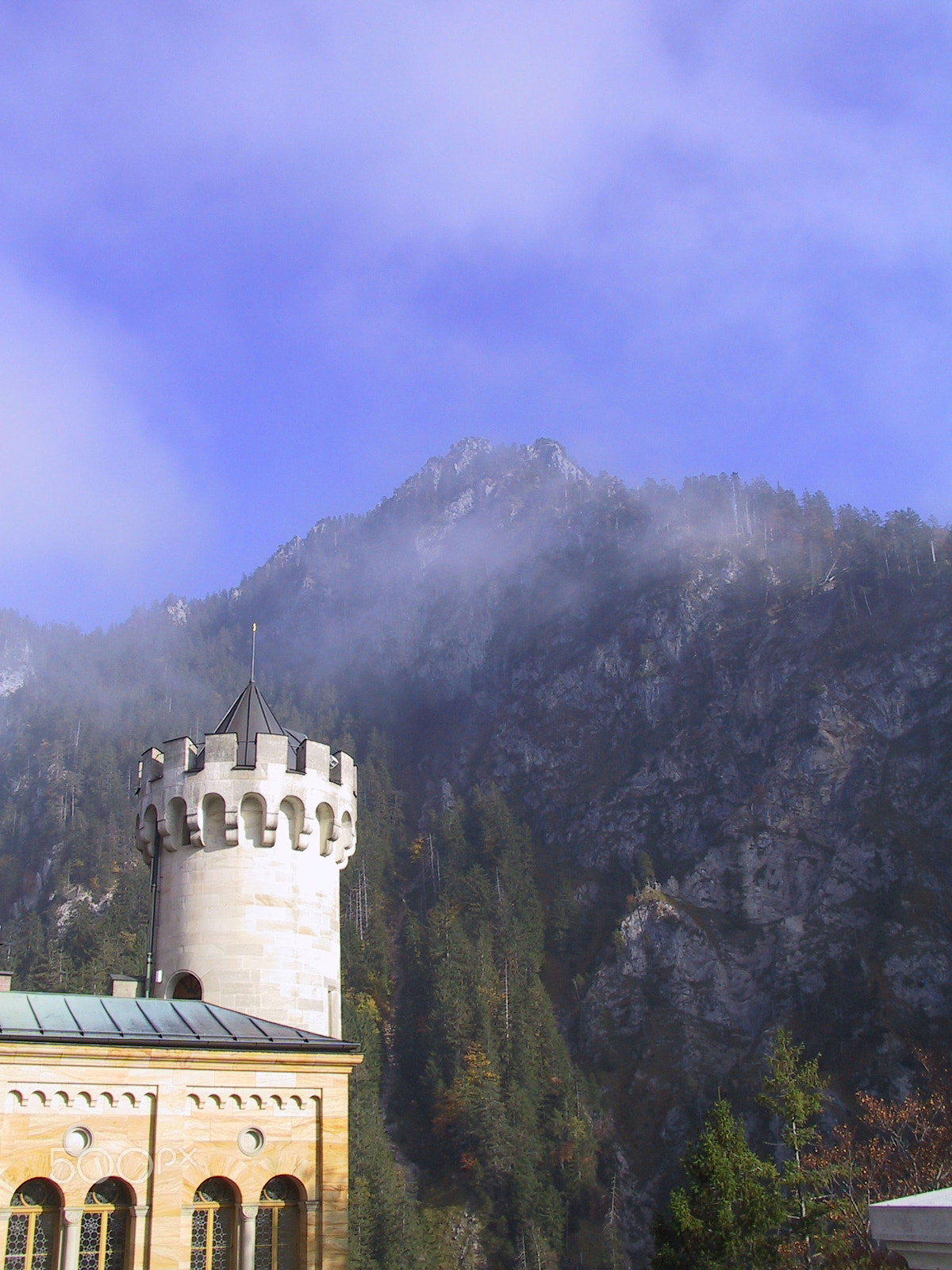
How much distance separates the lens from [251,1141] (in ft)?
65.0

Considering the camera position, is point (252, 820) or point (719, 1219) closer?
point (252, 820)

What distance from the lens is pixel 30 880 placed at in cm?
13288

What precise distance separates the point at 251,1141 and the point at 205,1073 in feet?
4.79

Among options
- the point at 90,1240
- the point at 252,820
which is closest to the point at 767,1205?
the point at 252,820

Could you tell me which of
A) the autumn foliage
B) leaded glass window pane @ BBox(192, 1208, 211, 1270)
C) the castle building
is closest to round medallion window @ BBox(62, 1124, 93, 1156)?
the castle building

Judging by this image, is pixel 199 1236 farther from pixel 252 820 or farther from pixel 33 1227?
pixel 252 820

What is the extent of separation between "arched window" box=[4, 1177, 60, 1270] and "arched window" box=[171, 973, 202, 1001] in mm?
5523

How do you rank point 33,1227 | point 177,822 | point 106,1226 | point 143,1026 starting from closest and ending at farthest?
point 33,1227 → point 106,1226 → point 143,1026 → point 177,822

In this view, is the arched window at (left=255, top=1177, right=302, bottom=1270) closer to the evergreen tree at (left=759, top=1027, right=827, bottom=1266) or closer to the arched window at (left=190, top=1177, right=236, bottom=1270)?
the arched window at (left=190, top=1177, right=236, bottom=1270)

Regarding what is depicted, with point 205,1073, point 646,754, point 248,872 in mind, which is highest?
point 646,754

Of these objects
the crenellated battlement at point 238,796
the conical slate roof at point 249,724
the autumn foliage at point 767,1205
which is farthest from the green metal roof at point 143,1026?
the autumn foliage at point 767,1205

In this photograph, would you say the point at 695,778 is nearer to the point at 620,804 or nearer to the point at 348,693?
the point at 620,804

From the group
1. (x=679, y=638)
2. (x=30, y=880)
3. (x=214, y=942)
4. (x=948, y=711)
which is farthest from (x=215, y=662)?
(x=214, y=942)

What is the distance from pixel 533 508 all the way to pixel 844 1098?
414 ft
